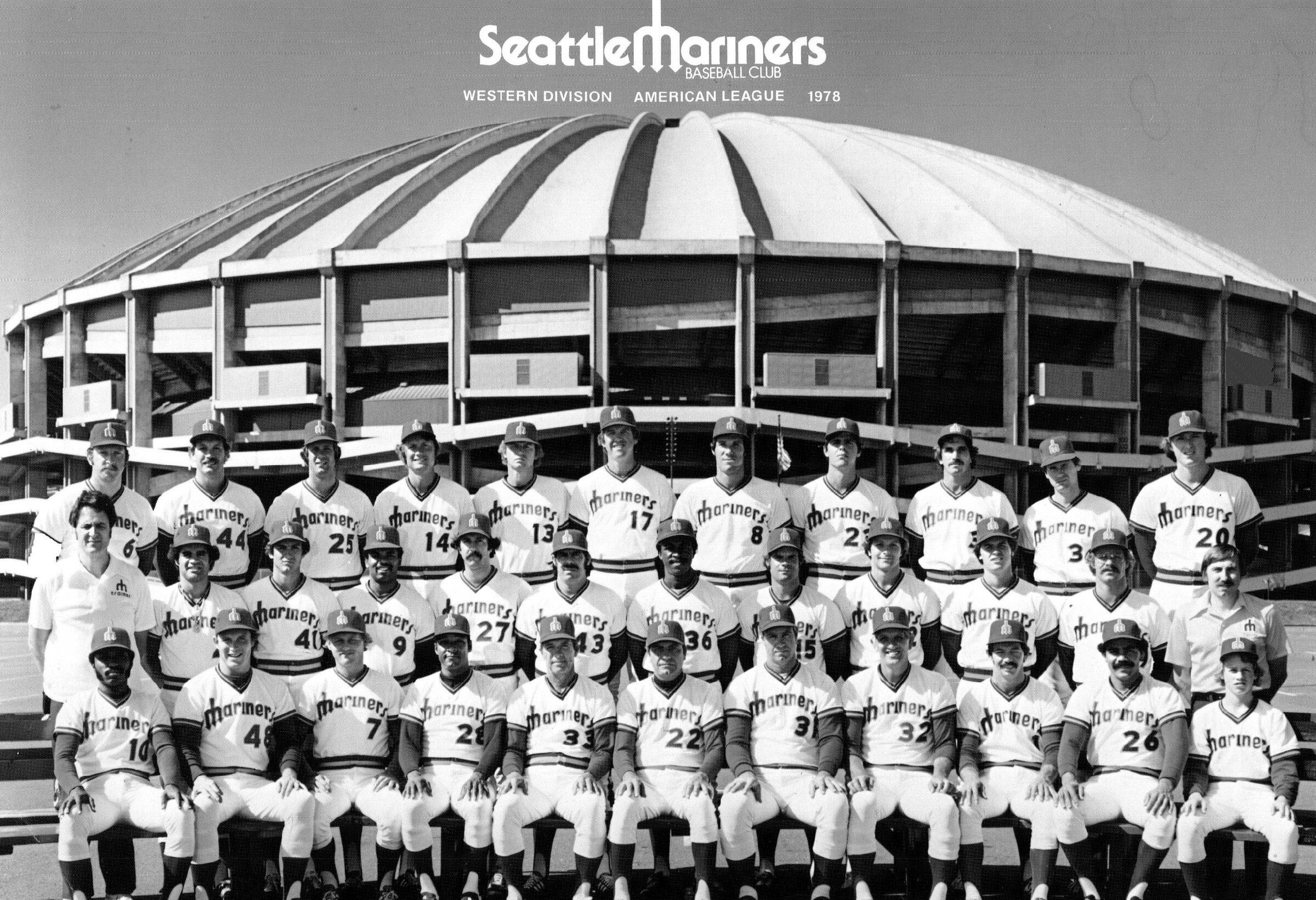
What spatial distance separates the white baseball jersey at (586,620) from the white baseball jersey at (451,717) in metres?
0.57

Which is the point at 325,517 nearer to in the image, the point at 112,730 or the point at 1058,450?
the point at 112,730

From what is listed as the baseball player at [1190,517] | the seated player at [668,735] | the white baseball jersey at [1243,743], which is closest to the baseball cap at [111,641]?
the seated player at [668,735]

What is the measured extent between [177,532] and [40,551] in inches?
115

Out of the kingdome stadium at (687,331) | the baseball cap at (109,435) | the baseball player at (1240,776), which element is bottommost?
the baseball player at (1240,776)

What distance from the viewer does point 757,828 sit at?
22.1 feet

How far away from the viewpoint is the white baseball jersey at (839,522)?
8.17m

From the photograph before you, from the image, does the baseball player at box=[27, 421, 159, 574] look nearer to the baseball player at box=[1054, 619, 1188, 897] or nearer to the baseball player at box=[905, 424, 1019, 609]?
the baseball player at box=[905, 424, 1019, 609]

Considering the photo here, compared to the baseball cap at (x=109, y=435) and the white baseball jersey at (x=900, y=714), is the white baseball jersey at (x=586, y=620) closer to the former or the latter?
the white baseball jersey at (x=900, y=714)

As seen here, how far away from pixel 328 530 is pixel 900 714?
14.9 ft

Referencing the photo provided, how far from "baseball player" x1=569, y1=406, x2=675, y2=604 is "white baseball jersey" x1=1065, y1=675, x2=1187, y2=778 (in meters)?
3.35

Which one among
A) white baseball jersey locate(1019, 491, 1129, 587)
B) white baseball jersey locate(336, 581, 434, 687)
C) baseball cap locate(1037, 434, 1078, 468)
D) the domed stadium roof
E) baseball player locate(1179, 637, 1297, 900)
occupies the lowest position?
baseball player locate(1179, 637, 1297, 900)

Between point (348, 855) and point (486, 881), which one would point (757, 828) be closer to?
point (486, 881)

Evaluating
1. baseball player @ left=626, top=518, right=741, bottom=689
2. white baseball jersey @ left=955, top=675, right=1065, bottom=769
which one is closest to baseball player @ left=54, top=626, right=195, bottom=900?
baseball player @ left=626, top=518, right=741, bottom=689

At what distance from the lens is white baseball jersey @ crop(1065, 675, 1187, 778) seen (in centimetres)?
670
